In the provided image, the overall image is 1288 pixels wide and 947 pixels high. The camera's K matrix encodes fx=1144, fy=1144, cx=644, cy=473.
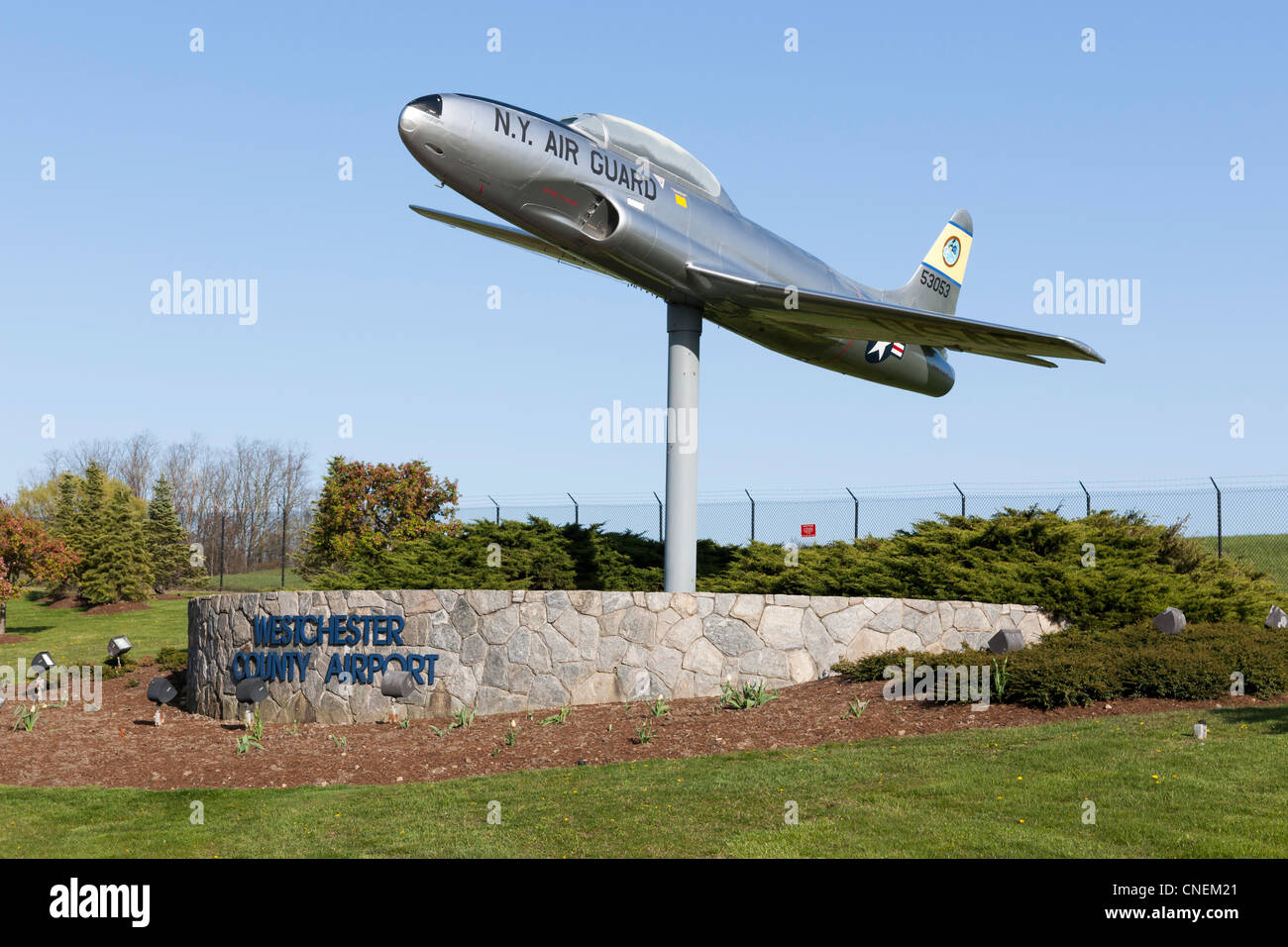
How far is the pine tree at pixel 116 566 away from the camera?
123ft

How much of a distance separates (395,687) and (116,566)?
2726cm

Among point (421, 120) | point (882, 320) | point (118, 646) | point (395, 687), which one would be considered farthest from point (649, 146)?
point (118, 646)

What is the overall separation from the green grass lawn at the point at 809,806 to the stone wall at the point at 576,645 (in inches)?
143

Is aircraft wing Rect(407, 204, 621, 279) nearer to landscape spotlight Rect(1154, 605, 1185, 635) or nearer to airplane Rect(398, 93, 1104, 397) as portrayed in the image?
airplane Rect(398, 93, 1104, 397)

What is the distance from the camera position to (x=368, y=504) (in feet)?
135

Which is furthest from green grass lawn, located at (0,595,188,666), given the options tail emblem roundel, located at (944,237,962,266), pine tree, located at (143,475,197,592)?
tail emblem roundel, located at (944,237,962,266)

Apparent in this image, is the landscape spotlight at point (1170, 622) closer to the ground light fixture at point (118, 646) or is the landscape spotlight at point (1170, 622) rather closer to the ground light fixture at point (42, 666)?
the ground light fixture at point (118, 646)

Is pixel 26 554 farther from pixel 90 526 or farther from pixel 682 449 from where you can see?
pixel 682 449

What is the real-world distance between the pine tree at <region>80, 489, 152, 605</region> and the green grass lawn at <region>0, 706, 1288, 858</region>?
91.9 ft

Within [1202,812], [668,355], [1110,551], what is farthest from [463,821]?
[1110,551]
